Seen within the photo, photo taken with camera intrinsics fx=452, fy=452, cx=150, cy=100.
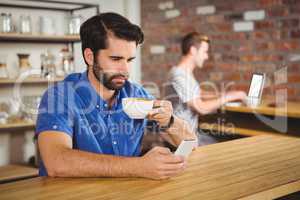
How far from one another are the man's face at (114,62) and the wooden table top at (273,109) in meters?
1.49

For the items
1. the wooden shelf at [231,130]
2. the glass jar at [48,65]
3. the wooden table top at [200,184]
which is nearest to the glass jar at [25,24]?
the glass jar at [48,65]

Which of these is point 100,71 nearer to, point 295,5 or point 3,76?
point 3,76

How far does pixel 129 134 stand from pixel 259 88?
24.6 inches

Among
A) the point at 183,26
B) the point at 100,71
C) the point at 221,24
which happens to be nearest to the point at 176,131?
the point at 100,71

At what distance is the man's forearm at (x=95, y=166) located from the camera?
133 centimetres

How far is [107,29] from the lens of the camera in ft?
5.58

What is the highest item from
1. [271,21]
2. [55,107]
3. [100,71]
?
[271,21]

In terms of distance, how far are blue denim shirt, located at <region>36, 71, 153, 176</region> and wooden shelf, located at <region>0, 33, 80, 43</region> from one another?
1.83 m

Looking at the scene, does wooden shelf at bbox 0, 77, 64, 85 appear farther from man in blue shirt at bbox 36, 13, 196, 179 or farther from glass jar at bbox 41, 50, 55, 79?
man in blue shirt at bbox 36, 13, 196, 179

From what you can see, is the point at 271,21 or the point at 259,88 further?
the point at 271,21

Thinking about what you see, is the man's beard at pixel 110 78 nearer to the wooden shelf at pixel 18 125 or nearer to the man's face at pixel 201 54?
the man's face at pixel 201 54

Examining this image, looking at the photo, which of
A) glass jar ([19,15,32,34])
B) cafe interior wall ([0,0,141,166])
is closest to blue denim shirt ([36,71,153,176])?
glass jar ([19,15,32,34])

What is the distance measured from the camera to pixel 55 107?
1552mm

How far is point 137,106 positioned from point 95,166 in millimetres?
286
